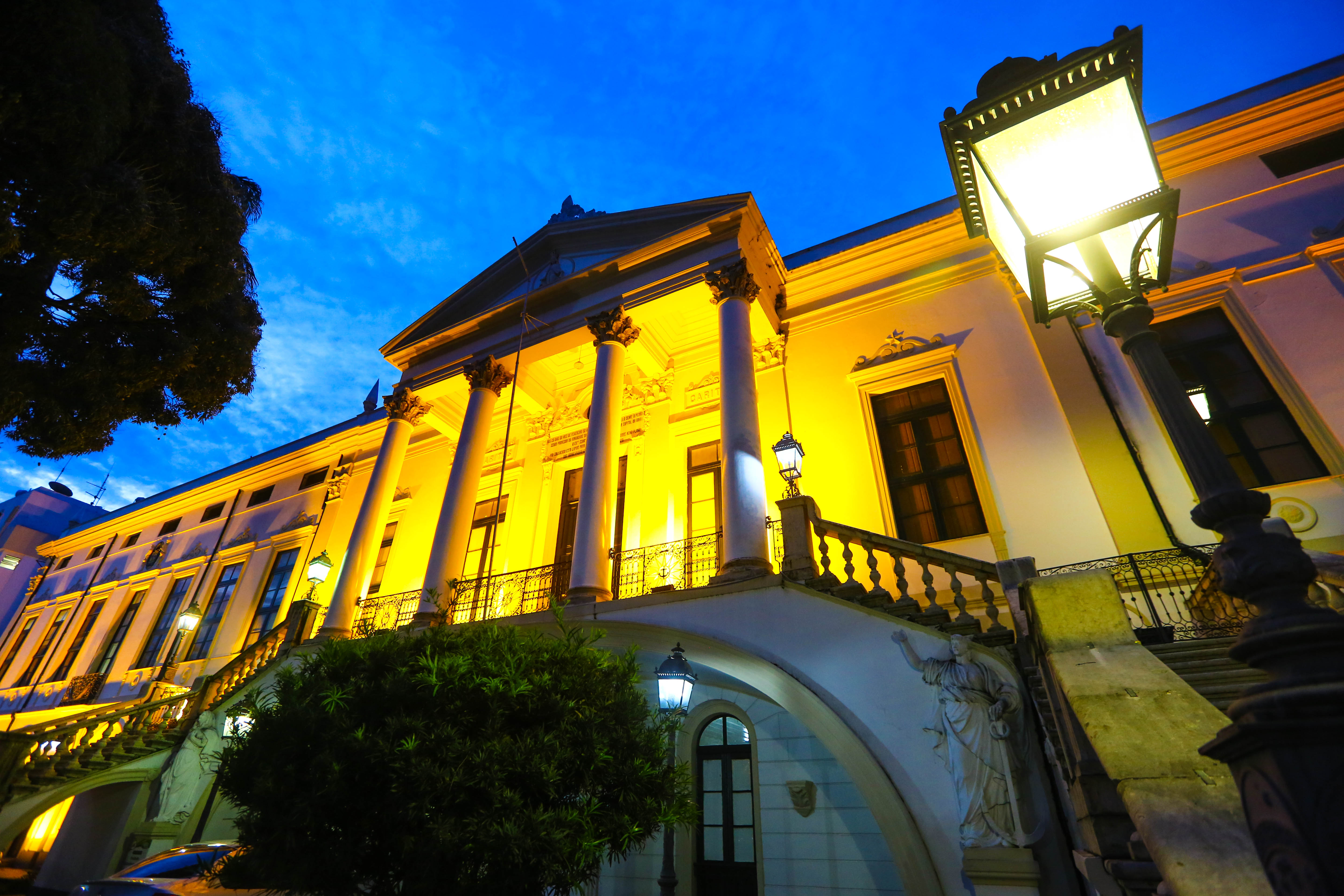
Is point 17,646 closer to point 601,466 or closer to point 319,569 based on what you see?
point 319,569

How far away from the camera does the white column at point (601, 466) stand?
28.5ft

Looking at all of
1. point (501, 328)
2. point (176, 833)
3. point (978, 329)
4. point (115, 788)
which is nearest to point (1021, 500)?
point (978, 329)

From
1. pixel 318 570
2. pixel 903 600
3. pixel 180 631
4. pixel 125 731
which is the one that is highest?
pixel 180 631

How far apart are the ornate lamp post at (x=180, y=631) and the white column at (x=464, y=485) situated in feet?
25.4

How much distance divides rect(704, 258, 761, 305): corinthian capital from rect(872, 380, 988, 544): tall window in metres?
2.94

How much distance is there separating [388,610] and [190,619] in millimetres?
6293

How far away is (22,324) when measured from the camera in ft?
20.7

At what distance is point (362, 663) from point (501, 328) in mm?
9391

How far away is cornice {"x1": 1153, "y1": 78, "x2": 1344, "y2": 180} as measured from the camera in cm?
962

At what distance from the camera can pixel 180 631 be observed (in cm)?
1670

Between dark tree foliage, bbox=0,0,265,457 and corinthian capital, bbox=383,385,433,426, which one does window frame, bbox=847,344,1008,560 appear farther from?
dark tree foliage, bbox=0,0,265,457

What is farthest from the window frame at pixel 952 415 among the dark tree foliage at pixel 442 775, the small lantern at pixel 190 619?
the small lantern at pixel 190 619

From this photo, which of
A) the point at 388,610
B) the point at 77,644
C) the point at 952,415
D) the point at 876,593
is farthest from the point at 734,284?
the point at 77,644

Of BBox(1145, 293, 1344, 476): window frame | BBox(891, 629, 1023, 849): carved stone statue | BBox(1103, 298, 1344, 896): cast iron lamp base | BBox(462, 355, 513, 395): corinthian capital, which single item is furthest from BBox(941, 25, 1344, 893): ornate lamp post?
BBox(462, 355, 513, 395): corinthian capital
